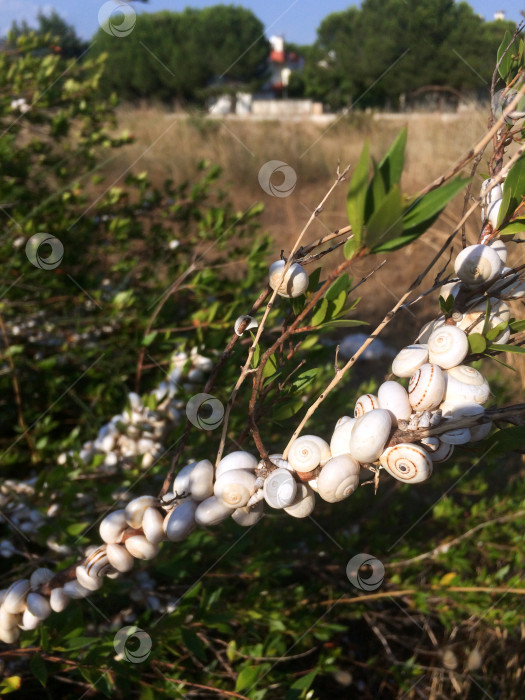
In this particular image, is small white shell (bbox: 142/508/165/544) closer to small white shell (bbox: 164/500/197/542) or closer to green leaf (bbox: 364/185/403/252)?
small white shell (bbox: 164/500/197/542)

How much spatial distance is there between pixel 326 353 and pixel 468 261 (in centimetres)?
55

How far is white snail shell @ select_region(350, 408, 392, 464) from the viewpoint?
12.5 inches

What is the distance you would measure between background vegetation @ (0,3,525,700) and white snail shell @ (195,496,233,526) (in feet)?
0.37

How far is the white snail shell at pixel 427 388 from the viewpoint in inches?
13.1

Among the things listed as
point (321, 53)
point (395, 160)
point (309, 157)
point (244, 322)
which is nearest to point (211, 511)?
point (244, 322)

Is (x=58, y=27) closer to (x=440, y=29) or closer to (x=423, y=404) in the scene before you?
(x=440, y=29)

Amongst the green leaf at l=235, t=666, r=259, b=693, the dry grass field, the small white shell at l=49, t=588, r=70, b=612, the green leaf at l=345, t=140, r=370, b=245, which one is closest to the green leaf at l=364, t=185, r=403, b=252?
the green leaf at l=345, t=140, r=370, b=245

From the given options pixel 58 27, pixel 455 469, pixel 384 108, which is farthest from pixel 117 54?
pixel 455 469

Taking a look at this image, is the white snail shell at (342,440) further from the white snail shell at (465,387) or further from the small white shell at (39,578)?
the small white shell at (39,578)

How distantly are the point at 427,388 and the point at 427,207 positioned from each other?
0.36 ft

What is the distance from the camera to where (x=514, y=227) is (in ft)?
1.22

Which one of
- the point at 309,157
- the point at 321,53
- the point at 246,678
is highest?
the point at 321,53

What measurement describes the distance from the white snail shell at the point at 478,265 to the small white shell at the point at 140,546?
0.88 ft

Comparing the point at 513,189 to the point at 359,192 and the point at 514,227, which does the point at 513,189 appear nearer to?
the point at 514,227
